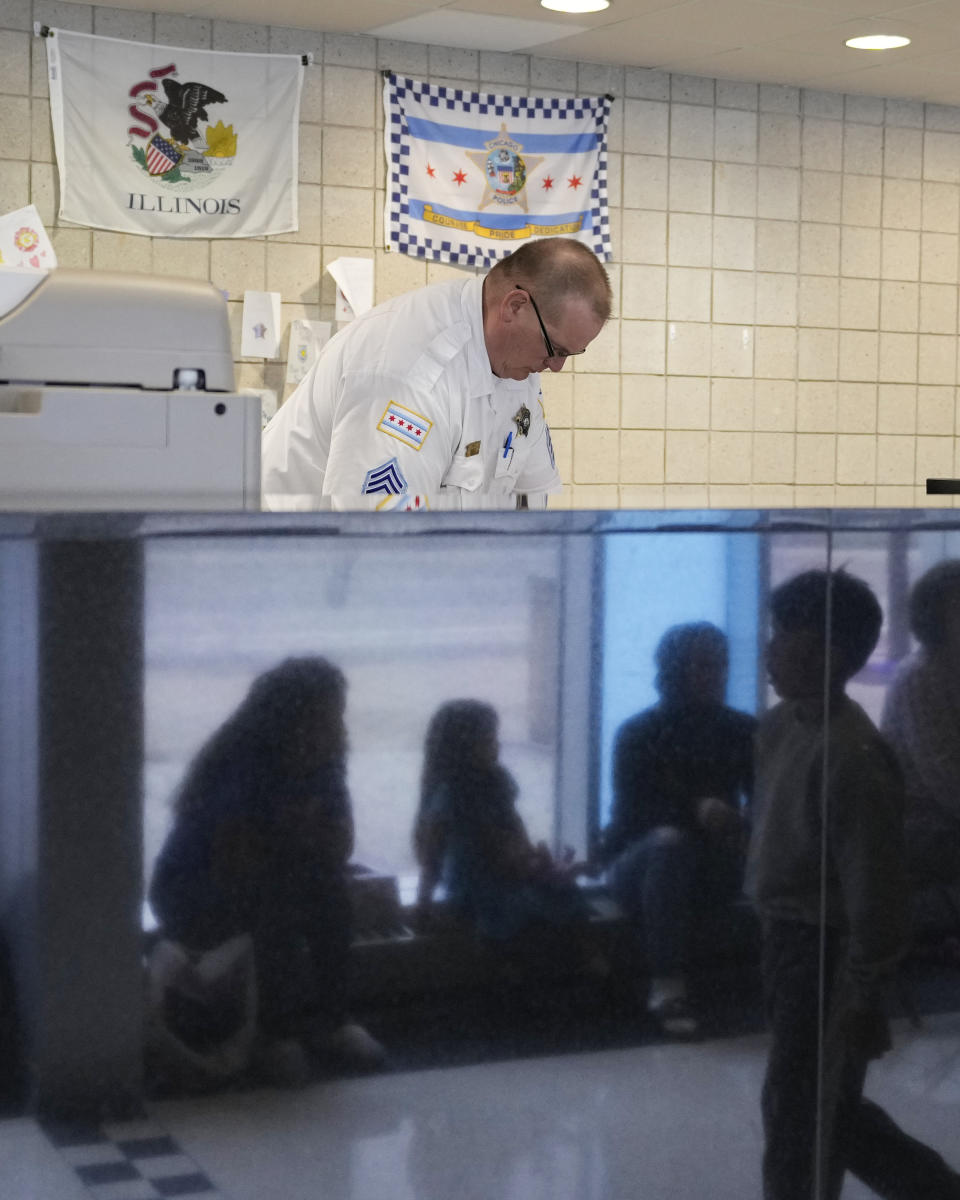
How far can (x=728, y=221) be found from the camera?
4.52 meters

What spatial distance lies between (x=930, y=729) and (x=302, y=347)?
9.56 feet

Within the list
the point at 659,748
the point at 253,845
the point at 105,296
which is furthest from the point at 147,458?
the point at 659,748

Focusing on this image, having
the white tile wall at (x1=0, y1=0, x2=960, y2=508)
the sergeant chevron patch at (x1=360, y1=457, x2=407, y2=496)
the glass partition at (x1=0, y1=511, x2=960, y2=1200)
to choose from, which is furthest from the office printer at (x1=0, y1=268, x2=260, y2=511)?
the white tile wall at (x1=0, y1=0, x2=960, y2=508)

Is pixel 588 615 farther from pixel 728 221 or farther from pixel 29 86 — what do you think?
pixel 728 221

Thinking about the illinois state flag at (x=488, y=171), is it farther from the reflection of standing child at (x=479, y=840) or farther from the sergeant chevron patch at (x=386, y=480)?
the reflection of standing child at (x=479, y=840)

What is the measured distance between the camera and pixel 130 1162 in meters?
1.05

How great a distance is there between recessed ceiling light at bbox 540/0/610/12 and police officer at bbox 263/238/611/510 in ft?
4.43

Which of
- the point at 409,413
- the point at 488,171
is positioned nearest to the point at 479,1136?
the point at 409,413

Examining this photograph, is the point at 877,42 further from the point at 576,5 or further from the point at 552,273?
the point at 552,273

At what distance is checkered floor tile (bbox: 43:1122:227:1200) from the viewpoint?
1.03 metres

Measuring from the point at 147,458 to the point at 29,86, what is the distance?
2873 mm

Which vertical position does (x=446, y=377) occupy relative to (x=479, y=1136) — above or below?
above

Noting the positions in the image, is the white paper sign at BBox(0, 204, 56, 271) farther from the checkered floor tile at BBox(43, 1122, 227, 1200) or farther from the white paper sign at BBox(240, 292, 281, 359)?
the checkered floor tile at BBox(43, 1122, 227, 1200)

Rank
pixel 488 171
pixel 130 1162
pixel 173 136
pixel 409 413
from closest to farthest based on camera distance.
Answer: pixel 130 1162, pixel 409 413, pixel 173 136, pixel 488 171
